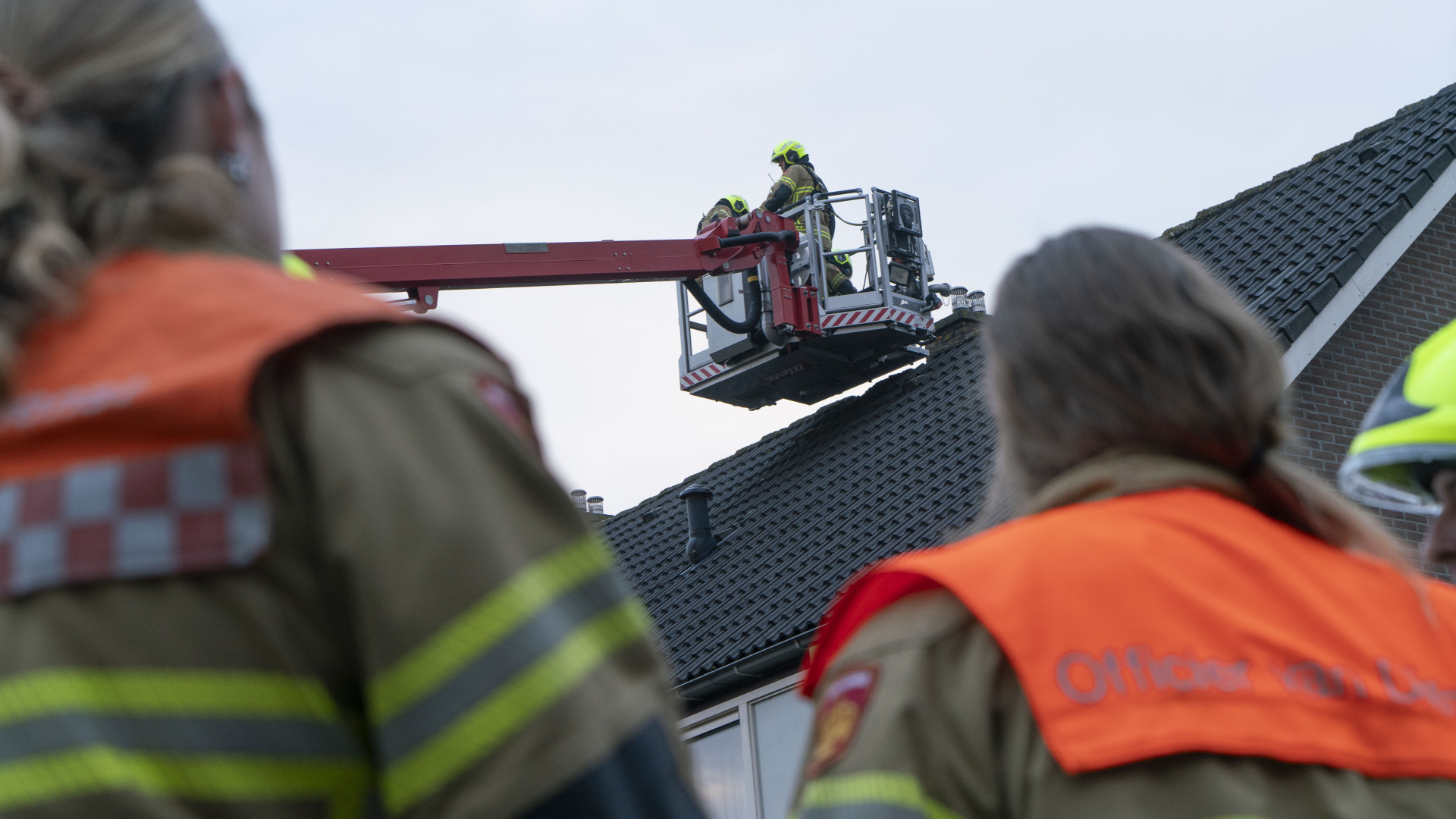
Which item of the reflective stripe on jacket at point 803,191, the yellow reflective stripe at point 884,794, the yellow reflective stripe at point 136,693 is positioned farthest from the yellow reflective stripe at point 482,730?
the reflective stripe on jacket at point 803,191

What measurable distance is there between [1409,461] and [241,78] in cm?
180

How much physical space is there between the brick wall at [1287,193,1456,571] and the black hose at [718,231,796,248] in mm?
6658

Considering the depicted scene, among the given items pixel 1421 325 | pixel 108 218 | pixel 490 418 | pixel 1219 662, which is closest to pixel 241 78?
pixel 108 218

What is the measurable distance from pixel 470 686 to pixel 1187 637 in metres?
0.96

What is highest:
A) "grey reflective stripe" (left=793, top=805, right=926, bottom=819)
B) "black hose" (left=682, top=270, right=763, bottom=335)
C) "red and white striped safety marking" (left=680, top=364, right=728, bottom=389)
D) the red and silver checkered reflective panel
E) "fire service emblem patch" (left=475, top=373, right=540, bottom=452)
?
"fire service emblem patch" (left=475, top=373, right=540, bottom=452)

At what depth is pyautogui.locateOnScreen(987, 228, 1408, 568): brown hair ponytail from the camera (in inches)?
75.0

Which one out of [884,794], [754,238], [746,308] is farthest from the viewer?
[746,308]

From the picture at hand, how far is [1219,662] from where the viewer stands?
1.71 meters

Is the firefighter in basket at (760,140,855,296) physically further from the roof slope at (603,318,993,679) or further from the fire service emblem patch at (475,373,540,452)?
the fire service emblem patch at (475,373,540,452)

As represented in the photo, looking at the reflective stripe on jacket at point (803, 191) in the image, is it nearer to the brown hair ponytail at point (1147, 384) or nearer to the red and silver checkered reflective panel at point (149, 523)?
the brown hair ponytail at point (1147, 384)

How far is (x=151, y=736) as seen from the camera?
3.49 feet

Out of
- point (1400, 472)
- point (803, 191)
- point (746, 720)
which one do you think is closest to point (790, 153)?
point (803, 191)

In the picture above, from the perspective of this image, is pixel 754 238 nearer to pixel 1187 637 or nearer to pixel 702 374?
pixel 702 374

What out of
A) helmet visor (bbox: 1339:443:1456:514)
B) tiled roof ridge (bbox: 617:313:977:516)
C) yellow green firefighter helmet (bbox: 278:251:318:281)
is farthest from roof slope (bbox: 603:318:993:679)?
yellow green firefighter helmet (bbox: 278:251:318:281)
